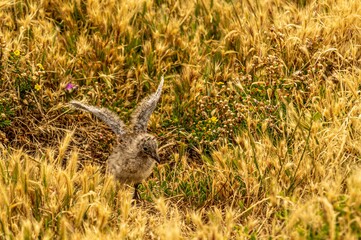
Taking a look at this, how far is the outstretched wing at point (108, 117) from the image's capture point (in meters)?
5.14

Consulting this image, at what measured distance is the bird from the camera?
4938mm

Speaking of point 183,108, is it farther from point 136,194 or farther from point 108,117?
point 136,194

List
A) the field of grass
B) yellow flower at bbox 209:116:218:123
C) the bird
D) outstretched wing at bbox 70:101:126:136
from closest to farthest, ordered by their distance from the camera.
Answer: the field of grass, the bird, outstretched wing at bbox 70:101:126:136, yellow flower at bbox 209:116:218:123

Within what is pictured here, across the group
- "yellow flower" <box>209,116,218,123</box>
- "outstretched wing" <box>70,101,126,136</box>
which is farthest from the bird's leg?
"yellow flower" <box>209,116,218,123</box>

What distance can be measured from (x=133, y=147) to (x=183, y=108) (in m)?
0.85

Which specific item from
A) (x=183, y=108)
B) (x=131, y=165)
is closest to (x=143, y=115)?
(x=131, y=165)

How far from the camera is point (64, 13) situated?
630 centimetres

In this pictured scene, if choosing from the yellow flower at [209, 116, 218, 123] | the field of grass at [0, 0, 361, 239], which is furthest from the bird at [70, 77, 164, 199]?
the yellow flower at [209, 116, 218, 123]

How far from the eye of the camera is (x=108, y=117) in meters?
5.18

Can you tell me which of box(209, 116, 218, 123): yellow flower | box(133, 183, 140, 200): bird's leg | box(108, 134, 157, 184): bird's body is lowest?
box(133, 183, 140, 200): bird's leg

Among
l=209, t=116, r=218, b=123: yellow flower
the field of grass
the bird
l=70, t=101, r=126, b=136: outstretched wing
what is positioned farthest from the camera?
l=209, t=116, r=218, b=123: yellow flower

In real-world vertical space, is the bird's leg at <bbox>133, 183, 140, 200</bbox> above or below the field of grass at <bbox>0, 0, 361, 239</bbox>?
below

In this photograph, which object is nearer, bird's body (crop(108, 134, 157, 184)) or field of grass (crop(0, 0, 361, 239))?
field of grass (crop(0, 0, 361, 239))

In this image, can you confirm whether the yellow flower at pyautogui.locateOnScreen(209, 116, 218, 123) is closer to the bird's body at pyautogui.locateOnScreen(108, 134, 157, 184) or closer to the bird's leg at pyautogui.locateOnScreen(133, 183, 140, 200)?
the bird's body at pyautogui.locateOnScreen(108, 134, 157, 184)
